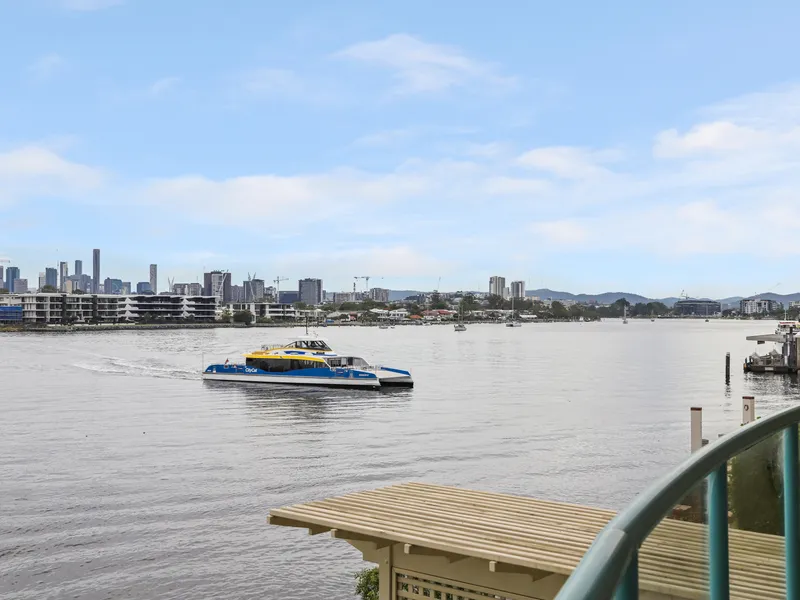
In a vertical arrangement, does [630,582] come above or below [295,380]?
above

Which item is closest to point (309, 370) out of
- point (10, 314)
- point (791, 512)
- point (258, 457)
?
point (258, 457)

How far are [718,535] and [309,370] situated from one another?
5075cm

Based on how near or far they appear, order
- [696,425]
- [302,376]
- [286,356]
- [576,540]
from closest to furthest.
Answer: [576,540], [696,425], [302,376], [286,356]

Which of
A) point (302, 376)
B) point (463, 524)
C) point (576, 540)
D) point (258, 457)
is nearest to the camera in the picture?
point (576, 540)

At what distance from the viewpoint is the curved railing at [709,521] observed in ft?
3.75

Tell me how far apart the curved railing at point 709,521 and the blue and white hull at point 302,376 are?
47763mm

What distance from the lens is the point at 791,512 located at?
245 centimetres


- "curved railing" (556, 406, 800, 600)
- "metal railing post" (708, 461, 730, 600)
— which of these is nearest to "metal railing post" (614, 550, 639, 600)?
"curved railing" (556, 406, 800, 600)

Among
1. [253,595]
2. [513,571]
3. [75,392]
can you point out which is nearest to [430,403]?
[75,392]

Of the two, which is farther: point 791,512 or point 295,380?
point 295,380

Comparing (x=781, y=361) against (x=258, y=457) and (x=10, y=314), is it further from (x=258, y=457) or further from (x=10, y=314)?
(x=10, y=314)

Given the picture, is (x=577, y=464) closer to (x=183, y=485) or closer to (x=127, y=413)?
(x=183, y=485)

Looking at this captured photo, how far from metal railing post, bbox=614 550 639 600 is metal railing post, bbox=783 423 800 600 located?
4.16ft

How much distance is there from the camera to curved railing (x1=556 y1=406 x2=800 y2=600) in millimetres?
1142
